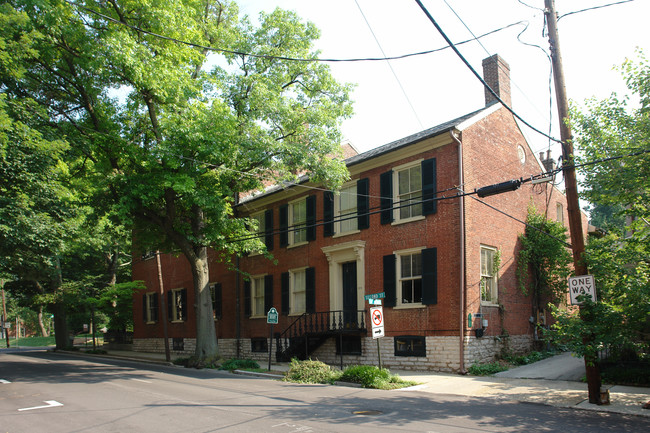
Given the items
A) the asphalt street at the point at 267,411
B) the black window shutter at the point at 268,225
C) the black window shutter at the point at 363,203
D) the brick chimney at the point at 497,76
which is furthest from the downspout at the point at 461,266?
the black window shutter at the point at 268,225

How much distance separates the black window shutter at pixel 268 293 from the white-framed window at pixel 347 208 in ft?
16.7

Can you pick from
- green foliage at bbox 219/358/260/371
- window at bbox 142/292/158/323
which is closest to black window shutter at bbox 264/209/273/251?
green foliage at bbox 219/358/260/371

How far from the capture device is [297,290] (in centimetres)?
2239

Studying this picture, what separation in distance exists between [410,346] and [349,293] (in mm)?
3666

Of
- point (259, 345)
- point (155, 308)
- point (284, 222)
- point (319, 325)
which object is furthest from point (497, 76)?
point (155, 308)

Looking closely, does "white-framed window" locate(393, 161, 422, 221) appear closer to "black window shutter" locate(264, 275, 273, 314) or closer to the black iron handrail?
the black iron handrail

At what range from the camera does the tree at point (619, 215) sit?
977 cm

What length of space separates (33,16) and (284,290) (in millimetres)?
14065

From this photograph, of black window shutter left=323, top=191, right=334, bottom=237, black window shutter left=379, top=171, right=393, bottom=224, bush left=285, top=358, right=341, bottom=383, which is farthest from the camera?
black window shutter left=323, top=191, right=334, bottom=237

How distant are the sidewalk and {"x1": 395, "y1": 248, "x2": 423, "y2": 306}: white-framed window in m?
2.65

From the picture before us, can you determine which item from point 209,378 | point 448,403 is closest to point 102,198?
point 209,378

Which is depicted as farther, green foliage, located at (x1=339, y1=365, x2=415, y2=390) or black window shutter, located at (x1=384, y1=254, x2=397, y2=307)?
black window shutter, located at (x1=384, y1=254, x2=397, y2=307)

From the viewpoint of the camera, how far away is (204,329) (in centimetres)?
2000

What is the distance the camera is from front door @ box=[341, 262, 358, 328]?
63.3 feet
